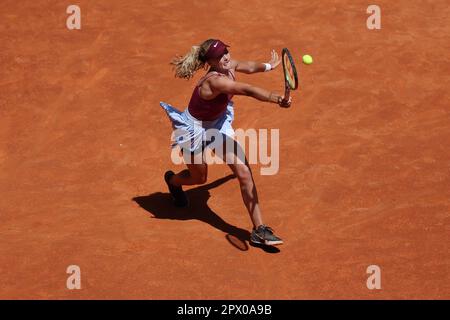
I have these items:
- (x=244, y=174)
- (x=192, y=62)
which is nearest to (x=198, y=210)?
(x=244, y=174)

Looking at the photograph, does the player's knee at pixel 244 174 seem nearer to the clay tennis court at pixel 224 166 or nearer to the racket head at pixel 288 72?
the clay tennis court at pixel 224 166

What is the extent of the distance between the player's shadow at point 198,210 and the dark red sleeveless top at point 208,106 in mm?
1091

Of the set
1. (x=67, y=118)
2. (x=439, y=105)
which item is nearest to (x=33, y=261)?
(x=67, y=118)

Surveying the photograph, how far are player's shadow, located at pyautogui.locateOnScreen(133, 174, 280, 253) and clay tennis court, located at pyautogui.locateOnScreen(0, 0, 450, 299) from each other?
1.0 inches

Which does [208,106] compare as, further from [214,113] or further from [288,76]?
[288,76]

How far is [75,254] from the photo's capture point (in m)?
6.71

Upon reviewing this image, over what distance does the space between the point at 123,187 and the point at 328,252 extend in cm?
255

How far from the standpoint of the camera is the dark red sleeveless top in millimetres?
6871

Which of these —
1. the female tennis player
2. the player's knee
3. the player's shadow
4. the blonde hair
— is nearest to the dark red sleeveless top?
the female tennis player

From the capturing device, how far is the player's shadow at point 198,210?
7082mm

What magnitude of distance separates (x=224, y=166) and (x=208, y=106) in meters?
1.74

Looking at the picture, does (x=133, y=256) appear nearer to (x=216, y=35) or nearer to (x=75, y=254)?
(x=75, y=254)

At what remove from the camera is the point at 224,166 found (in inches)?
337

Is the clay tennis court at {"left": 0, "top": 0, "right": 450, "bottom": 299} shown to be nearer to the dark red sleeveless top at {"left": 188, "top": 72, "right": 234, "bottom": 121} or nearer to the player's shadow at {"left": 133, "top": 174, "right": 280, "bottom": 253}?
the player's shadow at {"left": 133, "top": 174, "right": 280, "bottom": 253}
